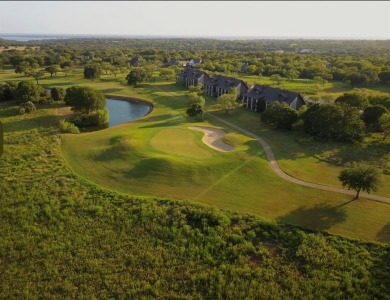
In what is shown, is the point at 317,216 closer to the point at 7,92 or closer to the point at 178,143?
the point at 178,143

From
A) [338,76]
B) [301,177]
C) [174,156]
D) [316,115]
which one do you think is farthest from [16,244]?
[338,76]

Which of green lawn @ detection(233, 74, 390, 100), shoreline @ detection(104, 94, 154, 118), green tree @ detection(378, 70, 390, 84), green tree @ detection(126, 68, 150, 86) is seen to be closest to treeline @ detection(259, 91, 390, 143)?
green lawn @ detection(233, 74, 390, 100)

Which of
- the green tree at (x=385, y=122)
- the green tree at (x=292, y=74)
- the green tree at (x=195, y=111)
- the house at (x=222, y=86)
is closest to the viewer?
the green tree at (x=385, y=122)

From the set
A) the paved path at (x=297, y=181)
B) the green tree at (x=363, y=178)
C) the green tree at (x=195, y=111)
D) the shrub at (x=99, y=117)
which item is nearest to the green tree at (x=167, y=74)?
the green tree at (x=195, y=111)

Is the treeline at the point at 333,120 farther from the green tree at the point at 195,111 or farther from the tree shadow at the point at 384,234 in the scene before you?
the tree shadow at the point at 384,234

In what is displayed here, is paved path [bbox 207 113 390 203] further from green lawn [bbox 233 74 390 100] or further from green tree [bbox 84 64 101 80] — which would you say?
green tree [bbox 84 64 101 80]

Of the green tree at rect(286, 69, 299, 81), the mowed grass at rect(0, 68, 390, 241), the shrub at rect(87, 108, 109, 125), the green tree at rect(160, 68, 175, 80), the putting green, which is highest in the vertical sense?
the green tree at rect(286, 69, 299, 81)

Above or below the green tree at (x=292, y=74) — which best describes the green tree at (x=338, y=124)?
below
